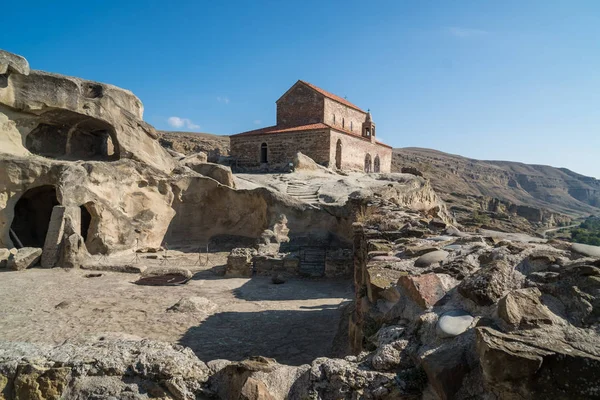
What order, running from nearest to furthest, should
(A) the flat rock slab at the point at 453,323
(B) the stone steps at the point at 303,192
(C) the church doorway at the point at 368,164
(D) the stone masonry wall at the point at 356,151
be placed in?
(A) the flat rock slab at the point at 453,323, (B) the stone steps at the point at 303,192, (D) the stone masonry wall at the point at 356,151, (C) the church doorway at the point at 368,164

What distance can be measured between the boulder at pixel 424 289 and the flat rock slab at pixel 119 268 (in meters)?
8.25

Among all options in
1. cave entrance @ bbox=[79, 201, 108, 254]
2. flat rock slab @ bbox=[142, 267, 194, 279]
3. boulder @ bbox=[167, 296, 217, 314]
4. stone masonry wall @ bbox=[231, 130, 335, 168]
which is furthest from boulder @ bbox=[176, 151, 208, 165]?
boulder @ bbox=[167, 296, 217, 314]

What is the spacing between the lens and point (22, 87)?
11930mm

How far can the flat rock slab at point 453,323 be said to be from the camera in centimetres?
209

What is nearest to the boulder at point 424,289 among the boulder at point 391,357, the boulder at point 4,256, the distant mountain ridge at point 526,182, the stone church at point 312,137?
the boulder at point 391,357

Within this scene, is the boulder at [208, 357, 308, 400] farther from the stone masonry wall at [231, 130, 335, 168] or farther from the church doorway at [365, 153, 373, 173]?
the church doorway at [365, 153, 373, 173]

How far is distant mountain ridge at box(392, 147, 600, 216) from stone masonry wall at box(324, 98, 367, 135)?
31007 mm

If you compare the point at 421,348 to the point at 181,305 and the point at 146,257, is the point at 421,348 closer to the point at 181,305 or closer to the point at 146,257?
the point at 181,305

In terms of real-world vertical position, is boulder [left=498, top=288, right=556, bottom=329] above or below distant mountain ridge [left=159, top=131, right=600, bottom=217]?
below

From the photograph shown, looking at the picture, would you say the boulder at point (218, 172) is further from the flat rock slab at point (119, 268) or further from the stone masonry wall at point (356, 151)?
the stone masonry wall at point (356, 151)

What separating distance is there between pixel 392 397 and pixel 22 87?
14411 millimetres

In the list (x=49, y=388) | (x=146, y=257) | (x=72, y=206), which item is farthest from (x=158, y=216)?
(x=49, y=388)

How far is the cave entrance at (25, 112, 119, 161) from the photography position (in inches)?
531

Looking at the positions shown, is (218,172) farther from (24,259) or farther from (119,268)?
(24,259)
